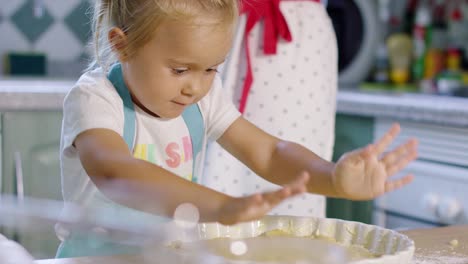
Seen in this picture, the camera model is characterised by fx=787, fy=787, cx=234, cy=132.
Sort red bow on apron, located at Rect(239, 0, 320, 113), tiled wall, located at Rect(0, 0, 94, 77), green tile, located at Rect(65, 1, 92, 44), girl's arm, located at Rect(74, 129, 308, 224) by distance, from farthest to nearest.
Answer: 1. green tile, located at Rect(65, 1, 92, 44)
2. tiled wall, located at Rect(0, 0, 94, 77)
3. red bow on apron, located at Rect(239, 0, 320, 113)
4. girl's arm, located at Rect(74, 129, 308, 224)

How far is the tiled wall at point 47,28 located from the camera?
284 centimetres

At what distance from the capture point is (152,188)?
517 mm

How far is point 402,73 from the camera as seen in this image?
9.87ft

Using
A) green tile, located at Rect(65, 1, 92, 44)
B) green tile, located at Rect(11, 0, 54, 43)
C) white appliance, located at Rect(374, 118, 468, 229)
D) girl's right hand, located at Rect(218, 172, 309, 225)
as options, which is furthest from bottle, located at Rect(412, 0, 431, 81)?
girl's right hand, located at Rect(218, 172, 309, 225)

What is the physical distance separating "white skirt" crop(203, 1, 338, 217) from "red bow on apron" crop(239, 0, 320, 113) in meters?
0.01

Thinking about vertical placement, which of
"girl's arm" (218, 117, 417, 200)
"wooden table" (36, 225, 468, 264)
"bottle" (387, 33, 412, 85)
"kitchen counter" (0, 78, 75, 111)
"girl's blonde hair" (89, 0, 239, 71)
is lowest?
"bottle" (387, 33, 412, 85)

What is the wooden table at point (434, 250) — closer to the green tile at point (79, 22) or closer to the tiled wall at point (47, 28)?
the tiled wall at point (47, 28)

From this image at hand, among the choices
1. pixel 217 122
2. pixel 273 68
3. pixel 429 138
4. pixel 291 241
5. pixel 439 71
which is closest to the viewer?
pixel 291 241

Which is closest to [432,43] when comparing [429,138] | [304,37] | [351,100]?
[351,100]

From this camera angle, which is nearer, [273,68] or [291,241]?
[291,241]

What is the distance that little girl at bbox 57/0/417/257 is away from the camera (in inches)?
33.7

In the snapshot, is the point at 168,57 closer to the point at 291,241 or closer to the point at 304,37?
the point at 291,241

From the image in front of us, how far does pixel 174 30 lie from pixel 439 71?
2.14 meters

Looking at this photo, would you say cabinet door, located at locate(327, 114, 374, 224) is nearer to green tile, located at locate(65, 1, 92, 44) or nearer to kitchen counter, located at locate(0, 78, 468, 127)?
kitchen counter, located at locate(0, 78, 468, 127)
